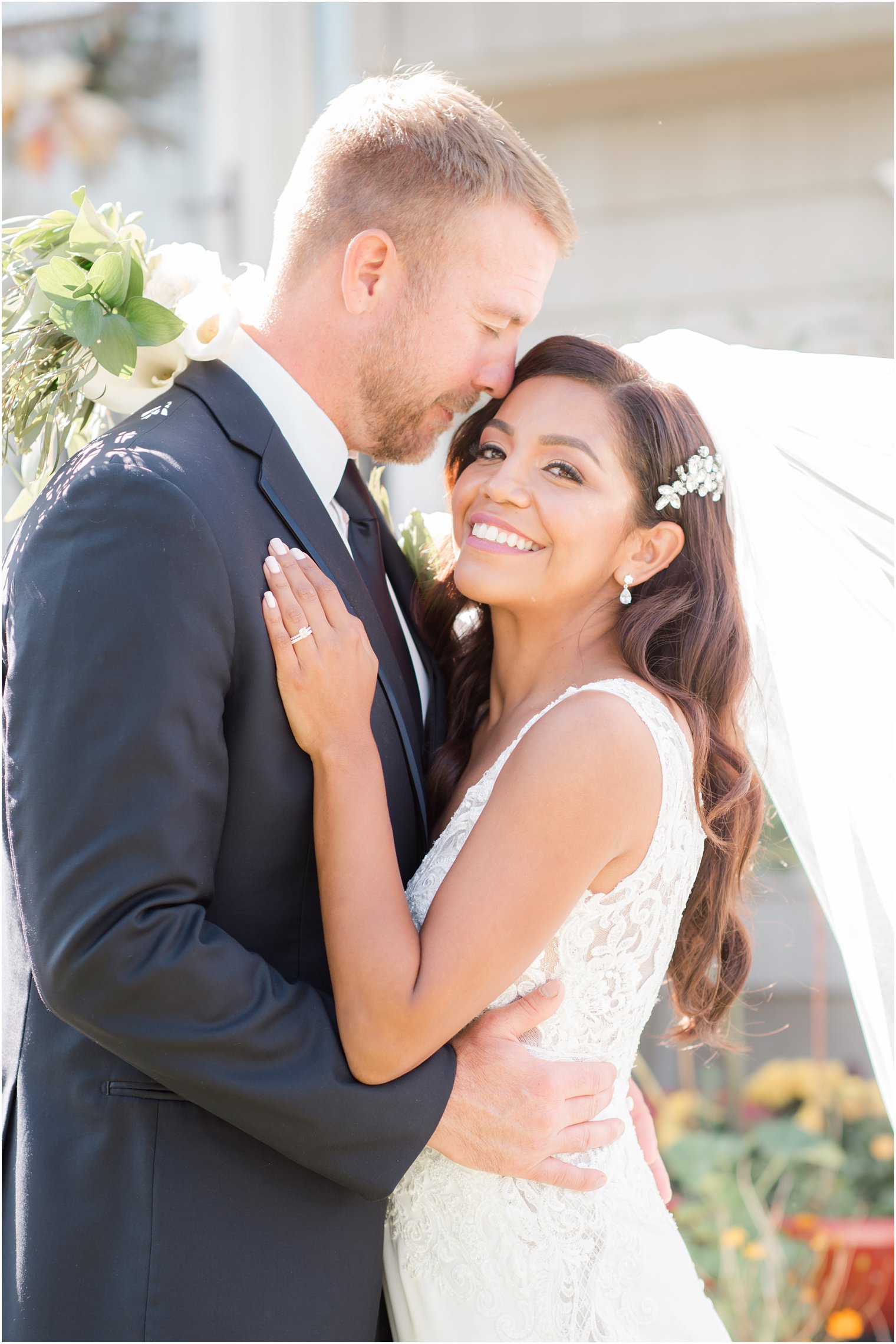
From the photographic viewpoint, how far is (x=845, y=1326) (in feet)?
11.5

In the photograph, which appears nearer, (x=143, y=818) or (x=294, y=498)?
(x=143, y=818)

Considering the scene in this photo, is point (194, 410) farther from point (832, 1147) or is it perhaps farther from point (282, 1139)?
point (832, 1147)

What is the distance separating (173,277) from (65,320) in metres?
0.26

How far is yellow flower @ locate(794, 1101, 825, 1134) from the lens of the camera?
4.17 metres

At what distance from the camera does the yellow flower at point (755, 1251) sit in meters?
3.63

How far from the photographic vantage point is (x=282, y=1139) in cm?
175

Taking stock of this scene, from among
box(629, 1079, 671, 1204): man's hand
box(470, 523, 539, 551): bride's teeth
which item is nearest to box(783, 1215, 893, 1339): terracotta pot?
box(629, 1079, 671, 1204): man's hand

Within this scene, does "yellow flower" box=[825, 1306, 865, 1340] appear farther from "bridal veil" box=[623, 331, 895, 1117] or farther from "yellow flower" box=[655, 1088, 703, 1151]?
"bridal veil" box=[623, 331, 895, 1117]

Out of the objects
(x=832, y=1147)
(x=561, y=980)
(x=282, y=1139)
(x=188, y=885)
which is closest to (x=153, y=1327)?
(x=282, y=1139)

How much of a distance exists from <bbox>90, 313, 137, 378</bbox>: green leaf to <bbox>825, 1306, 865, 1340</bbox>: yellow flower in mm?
3247

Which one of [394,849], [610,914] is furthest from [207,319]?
[610,914]

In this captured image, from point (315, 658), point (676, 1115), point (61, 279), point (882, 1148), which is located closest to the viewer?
point (315, 658)

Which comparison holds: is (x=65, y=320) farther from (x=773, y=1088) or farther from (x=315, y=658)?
(x=773, y=1088)

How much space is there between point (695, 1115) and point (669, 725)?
8.80 feet
